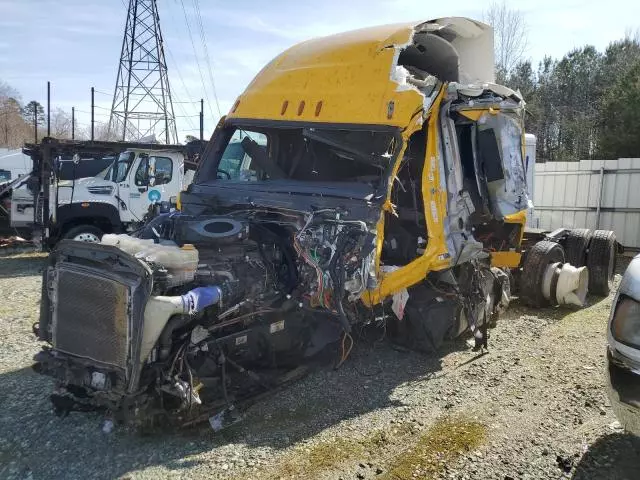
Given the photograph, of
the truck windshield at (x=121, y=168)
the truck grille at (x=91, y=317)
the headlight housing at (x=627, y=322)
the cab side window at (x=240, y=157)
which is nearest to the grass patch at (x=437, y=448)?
the headlight housing at (x=627, y=322)

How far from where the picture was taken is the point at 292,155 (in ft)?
18.4

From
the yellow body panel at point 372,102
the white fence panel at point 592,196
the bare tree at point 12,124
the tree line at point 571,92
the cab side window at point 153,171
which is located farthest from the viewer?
the bare tree at point 12,124

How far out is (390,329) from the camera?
18.6ft

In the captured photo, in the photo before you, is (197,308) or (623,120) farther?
(623,120)

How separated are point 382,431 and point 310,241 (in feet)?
4.96

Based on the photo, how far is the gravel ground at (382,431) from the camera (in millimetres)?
3439

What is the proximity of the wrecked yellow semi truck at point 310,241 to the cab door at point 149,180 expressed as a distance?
19.6 ft

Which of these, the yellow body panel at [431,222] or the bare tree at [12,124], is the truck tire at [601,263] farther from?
the bare tree at [12,124]

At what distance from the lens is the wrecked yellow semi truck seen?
362 centimetres

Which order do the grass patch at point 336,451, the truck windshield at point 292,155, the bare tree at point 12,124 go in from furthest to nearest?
the bare tree at point 12,124, the truck windshield at point 292,155, the grass patch at point 336,451

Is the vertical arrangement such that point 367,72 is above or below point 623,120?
below

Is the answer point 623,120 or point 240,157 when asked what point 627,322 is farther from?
point 623,120

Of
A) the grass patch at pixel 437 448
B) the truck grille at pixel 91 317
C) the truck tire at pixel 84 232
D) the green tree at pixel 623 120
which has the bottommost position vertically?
the grass patch at pixel 437 448

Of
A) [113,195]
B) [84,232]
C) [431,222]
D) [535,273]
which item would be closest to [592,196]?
[535,273]
